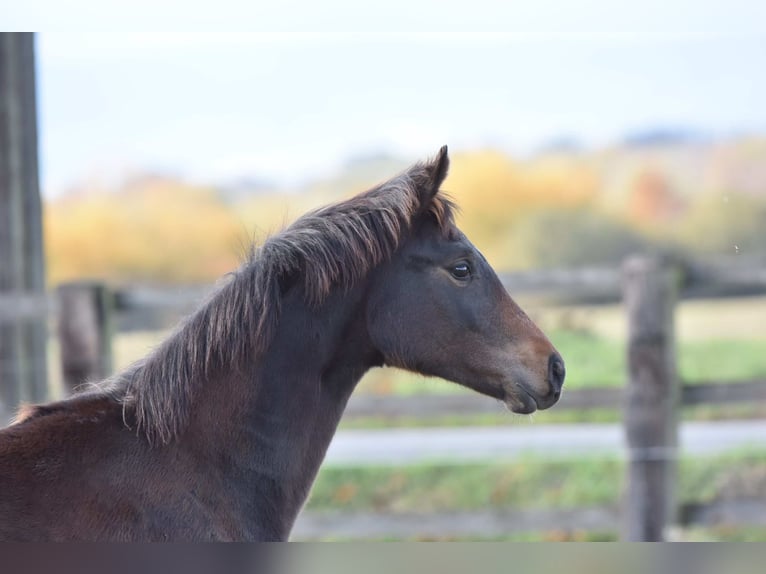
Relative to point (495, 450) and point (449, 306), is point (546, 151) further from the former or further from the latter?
point (449, 306)

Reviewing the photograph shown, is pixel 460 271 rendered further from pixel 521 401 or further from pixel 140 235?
pixel 140 235

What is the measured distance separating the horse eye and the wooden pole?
3793 millimetres

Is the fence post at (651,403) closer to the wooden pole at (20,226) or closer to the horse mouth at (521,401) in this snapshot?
the horse mouth at (521,401)

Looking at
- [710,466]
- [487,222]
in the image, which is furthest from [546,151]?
[710,466]

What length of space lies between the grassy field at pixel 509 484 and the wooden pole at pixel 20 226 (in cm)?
234

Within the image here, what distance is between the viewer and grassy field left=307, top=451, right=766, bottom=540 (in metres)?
6.68

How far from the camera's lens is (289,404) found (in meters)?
2.15

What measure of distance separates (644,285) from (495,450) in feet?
4.54

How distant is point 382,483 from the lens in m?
7.06

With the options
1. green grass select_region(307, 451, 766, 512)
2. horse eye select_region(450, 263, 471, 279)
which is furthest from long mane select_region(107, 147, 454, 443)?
green grass select_region(307, 451, 766, 512)

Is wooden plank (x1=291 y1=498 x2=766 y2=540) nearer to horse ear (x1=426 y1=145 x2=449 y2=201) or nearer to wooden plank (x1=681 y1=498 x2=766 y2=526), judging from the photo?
wooden plank (x1=681 y1=498 x2=766 y2=526)

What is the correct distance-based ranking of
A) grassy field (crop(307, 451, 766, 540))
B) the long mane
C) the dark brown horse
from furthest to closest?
grassy field (crop(307, 451, 766, 540)) < the long mane < the dark brown horse

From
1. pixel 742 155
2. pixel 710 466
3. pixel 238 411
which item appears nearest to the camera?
pixel 238 411

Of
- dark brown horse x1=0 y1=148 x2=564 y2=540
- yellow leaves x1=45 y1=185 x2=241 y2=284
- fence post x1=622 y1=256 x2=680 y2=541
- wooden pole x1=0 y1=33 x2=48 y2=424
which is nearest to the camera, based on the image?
dark brown horse x1=0 y1=148 x2=564 y2=540
